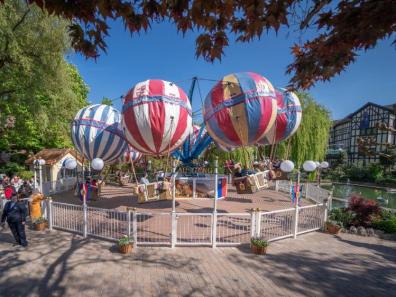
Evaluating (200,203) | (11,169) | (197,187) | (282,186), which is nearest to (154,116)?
(200,203)

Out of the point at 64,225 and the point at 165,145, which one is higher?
the point at 165,145

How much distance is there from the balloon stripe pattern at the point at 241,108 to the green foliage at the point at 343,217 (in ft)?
16.8

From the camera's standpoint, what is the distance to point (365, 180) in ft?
106

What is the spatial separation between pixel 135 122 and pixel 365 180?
36.1 meters

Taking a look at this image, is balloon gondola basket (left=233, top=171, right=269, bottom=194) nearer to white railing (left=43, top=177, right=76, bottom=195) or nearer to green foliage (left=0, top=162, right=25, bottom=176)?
white railing (left=43, top=177, right=76, bottom=195)

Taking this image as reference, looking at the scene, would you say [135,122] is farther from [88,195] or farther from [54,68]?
[54,68]

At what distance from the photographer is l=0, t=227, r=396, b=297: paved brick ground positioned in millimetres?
4617

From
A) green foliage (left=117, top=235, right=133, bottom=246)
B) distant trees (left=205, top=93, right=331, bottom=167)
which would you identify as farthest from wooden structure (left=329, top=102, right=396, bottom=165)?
green foliage (left=117, top=235, right=133, bottom=246)

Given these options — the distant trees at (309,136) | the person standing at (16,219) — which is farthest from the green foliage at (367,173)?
the person standing at (16,219)

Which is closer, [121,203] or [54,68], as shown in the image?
[121,203]

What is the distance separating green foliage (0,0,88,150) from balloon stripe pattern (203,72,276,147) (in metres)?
10.7

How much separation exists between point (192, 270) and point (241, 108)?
461cm

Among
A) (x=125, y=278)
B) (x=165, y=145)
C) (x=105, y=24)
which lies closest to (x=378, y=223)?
(x=165, y=145)

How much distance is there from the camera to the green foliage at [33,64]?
11.8m
